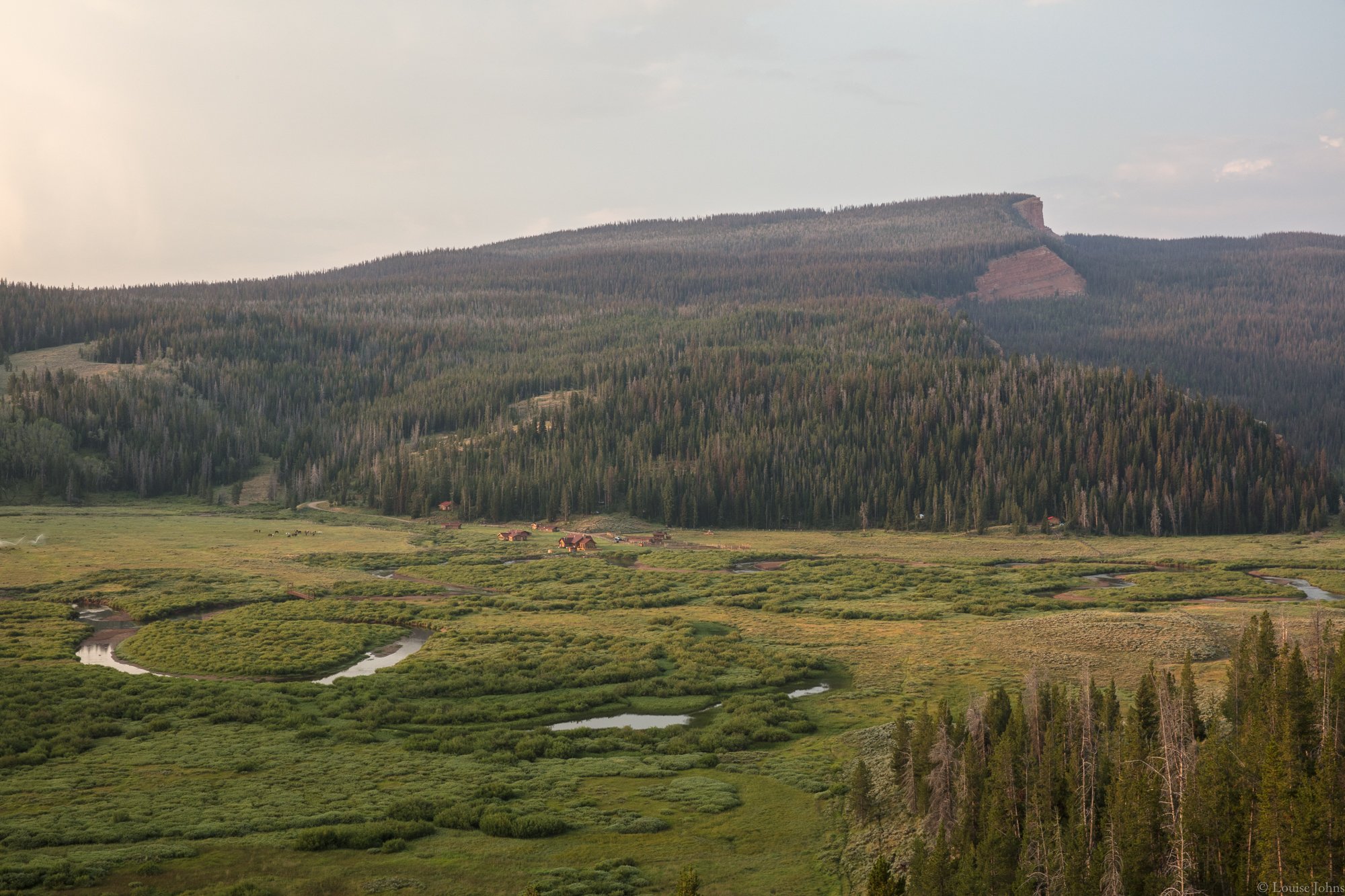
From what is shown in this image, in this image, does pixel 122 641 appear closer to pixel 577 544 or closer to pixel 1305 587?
pixel 577 544

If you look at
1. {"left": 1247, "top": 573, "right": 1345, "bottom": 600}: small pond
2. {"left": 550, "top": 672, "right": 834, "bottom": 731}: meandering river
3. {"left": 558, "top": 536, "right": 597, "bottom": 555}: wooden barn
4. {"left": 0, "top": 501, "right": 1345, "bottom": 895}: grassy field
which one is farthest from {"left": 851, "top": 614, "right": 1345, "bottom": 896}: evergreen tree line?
{"left": 558, "top": 536, "right": 597, "bottom": 555}: wooden barn

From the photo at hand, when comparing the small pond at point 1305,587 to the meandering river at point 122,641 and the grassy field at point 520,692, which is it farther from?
the meandering river at point 122,641

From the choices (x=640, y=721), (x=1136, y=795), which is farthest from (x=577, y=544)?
(x=1136, y=795)

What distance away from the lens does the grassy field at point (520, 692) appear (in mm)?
34969

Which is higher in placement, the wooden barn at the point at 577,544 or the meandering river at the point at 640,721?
the meandering river at the point at 640,721

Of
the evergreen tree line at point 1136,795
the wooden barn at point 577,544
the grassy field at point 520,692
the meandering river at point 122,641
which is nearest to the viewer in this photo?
the evergreen tree line at point 1136,795

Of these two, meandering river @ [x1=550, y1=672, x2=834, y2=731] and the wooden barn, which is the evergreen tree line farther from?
the wooden barn

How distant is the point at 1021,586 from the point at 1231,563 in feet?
73.5

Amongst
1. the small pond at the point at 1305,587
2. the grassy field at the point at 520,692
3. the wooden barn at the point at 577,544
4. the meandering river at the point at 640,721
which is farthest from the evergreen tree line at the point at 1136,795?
the wooden barn at the point at 577,544

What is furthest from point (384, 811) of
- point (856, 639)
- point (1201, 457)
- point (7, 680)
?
point (1201, 457)

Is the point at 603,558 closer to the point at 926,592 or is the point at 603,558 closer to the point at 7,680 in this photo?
the point at 926,592

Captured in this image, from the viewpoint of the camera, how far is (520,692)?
57.9 m

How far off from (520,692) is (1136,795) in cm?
3489

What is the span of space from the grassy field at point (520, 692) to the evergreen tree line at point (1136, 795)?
2964 millimetres
